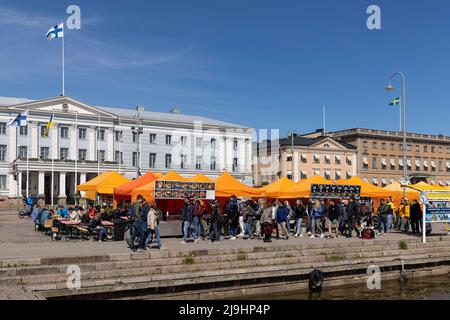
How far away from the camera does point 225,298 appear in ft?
53.3

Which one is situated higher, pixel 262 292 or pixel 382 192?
pixel 382 192

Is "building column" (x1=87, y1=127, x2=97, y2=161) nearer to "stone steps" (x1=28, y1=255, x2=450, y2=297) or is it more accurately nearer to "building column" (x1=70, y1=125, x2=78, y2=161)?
"building column" (x1=70, y1=125, x2=78, y2=161)

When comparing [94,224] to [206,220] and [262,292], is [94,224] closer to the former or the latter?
[206,220]

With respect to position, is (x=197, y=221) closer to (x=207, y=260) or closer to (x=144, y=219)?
(x=144, y=219)

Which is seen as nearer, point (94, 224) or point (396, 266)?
point (396, 266)

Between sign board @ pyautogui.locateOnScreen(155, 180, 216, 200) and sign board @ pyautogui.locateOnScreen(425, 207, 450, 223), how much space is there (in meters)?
9.82

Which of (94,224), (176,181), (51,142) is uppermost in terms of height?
(51,142)

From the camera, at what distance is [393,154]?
88.2m

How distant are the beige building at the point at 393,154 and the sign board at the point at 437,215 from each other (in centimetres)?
5977

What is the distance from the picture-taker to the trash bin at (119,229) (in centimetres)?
2192

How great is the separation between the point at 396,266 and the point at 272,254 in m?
5.14

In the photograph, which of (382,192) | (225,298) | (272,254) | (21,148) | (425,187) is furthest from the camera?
(21,148)

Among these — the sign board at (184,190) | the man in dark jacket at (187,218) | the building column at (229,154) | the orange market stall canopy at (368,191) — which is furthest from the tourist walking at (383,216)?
the building column at (229,154)
